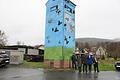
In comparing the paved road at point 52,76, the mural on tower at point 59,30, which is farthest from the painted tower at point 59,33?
the paved road at point 52,76

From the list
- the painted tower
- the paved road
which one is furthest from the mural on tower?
the paved road

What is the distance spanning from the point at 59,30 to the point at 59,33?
0.84ft

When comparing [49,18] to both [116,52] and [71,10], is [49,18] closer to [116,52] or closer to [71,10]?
[71,10]

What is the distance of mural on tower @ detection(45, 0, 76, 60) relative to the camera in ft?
81.2

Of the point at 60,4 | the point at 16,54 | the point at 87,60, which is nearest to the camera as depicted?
the point at 87,60

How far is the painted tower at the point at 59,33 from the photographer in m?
24.8

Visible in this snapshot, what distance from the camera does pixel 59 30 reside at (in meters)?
24.8

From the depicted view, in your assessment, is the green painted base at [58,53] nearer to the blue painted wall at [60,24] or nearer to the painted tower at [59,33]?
the painted tower at [59,33]

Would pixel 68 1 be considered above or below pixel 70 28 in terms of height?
above

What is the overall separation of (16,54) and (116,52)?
2184 inches

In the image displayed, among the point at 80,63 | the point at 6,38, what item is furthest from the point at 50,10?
the point at 6,38

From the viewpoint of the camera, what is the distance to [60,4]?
24781 mm

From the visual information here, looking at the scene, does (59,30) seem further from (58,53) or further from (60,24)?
(58,53)

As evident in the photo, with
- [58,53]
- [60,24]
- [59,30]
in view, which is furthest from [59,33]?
[58,53]
